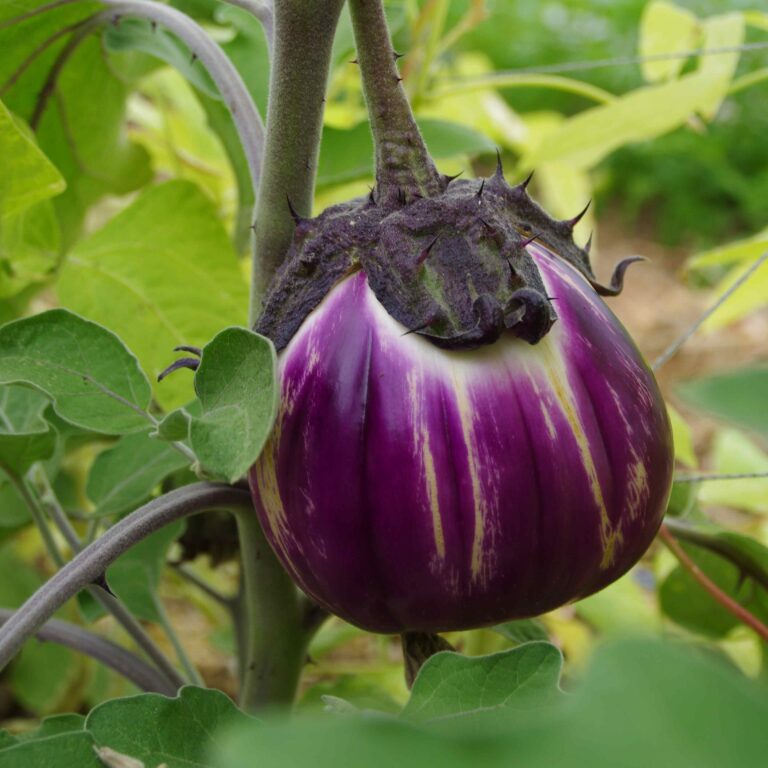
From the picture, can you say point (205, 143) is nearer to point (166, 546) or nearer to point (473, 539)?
point (166, 546)

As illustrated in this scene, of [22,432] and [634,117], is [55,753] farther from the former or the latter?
[634,117]

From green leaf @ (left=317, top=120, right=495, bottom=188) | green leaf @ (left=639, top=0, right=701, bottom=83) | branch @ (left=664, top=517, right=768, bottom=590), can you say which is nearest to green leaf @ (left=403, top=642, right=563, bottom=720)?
branch @ (left=664, top=517, right=768, bottom=590)

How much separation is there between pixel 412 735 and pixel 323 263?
23 cm

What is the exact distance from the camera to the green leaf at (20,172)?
0.45 metres

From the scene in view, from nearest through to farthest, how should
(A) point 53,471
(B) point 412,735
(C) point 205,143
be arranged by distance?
1. (B) point 412,735
2. (A) point 53,471
3. (C) point 205,143

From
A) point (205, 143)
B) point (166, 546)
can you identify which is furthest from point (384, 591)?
point (205, 143)

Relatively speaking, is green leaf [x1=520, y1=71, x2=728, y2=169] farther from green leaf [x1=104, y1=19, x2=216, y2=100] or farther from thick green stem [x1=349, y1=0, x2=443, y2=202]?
thick green stem [x1=349, y1=0, x2=443, y2=202]

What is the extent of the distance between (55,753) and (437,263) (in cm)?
19

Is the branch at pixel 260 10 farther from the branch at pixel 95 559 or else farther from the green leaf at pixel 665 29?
the green leaf at pixel 665 29

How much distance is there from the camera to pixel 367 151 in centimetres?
59

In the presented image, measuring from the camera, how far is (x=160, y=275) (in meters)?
0.62

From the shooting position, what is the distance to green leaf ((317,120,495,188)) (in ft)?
1.95

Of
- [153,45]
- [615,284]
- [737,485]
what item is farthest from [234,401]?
[737,485]

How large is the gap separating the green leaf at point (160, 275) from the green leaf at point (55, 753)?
0.95ft
